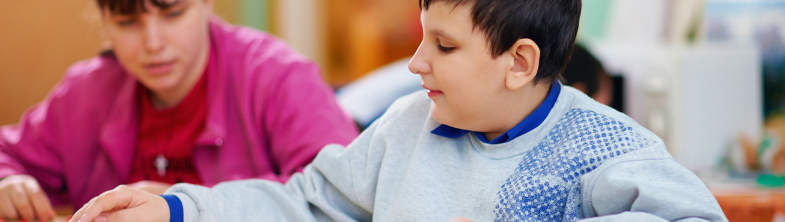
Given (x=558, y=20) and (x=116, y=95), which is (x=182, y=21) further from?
(x=558, y=20)

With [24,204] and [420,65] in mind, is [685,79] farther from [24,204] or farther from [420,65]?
[24,204]

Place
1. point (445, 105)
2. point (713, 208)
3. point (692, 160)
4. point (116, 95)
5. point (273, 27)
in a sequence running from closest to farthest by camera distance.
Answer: point (713, 208) < point (445, 105) < point (116, 95) < point (692, 160) < point (273, 27)

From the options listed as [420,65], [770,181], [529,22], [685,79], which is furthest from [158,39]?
[685,79]

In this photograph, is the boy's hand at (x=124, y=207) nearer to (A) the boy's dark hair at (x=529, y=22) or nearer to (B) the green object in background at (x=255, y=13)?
(A) the boy's dark hair at (x=529, y=22)

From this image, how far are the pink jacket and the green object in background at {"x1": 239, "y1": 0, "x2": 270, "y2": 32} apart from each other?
1.19m

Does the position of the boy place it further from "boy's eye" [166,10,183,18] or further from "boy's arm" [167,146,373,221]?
"boy's eye" [166,10,183,18]

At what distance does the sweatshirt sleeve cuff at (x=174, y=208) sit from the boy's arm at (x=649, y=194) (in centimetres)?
43

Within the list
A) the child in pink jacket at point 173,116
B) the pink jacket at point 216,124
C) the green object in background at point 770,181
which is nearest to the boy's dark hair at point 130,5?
the child in pink jacket at point 173,116

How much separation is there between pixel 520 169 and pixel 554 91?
110 mm

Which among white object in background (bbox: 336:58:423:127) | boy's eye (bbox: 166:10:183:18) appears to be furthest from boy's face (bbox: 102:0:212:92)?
white object in background (bbox: 336:58:423:127)

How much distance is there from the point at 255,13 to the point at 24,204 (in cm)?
160

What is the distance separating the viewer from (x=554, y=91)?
2.21 ft

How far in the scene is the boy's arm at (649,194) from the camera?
0.53 metres

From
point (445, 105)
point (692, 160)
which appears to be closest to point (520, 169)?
point (445, 105)
